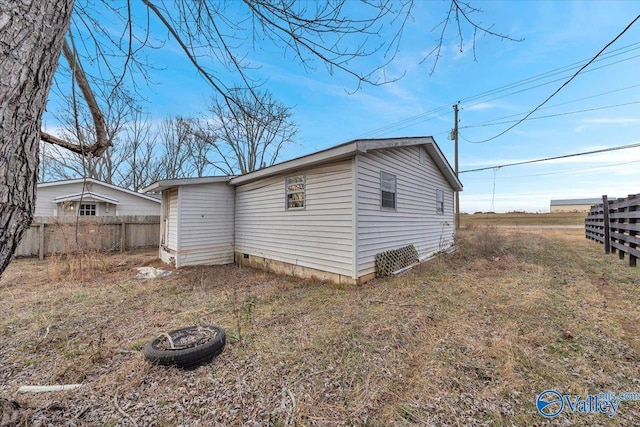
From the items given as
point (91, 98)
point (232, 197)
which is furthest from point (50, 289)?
point (91, 98)

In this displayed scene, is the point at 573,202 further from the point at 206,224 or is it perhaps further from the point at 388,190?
the point at 206,224

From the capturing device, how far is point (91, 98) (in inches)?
83.1

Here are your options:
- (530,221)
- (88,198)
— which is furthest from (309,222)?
(530,221)

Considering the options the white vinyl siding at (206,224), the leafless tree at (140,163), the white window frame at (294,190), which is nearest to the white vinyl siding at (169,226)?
the white vinyl siding at (206,224)

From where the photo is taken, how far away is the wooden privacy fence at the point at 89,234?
305 inches

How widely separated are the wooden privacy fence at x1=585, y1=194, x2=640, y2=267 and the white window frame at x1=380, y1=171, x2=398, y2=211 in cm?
568

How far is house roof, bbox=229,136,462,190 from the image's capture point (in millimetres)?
5271

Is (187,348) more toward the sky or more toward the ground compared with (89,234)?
more toward the ground

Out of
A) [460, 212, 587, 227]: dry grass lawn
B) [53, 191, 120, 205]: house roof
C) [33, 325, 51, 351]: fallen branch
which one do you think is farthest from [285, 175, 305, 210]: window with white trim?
[460, 212, 587, 227]: dry grass lawn

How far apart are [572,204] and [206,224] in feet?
266

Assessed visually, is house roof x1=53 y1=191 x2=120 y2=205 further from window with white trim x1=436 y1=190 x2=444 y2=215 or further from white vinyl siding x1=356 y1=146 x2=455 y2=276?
window with white trim x1=436 y1=190 x2=444 y2=215

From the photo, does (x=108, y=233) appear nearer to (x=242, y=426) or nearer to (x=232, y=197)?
(x=232, y=197)

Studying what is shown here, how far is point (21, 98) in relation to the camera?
97 centimetres

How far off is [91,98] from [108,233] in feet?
34.5
